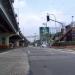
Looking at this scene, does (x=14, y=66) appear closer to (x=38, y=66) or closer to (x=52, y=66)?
(x=38, y=66)

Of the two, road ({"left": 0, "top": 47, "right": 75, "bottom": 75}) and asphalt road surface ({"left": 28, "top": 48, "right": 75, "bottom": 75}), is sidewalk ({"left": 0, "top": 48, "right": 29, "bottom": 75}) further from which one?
asphalt road surface ({"left": 28, "top": 48, "right": 75, "bottom": 75})

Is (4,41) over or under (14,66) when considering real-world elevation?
over

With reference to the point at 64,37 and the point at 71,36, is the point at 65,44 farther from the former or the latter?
the point at 64,37

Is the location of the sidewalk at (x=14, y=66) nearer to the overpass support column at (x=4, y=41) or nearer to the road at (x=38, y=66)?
the road at (x=38, y=66)

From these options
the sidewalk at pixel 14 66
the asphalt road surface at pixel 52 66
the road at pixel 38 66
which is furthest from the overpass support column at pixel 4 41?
the sidewalk at pixel 14 66

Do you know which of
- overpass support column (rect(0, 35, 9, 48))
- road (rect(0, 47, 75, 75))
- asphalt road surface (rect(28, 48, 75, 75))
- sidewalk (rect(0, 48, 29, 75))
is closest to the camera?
asphalt road surface (rect(28, 48, 75, 75))

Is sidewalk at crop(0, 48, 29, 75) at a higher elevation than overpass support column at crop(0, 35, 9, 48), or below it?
below

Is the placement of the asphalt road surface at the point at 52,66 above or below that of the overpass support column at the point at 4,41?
below

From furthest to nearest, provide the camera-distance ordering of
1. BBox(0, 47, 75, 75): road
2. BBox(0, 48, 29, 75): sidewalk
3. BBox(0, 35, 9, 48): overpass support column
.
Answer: BBox(0, 35, 9, 48): overpass support column < BBox(0, 48, 29, 75): sidewalk < BBox(0, 47, 75, 75): road

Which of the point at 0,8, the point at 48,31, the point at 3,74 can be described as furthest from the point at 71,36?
the point at 3,74

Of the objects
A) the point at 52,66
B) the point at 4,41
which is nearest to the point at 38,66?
the point at 52,66

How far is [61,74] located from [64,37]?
100 metres

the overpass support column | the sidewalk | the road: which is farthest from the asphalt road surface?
the overpass support column

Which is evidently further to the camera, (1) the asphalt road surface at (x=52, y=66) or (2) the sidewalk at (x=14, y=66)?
(2) the sidewalk at (x=14, y=66)
